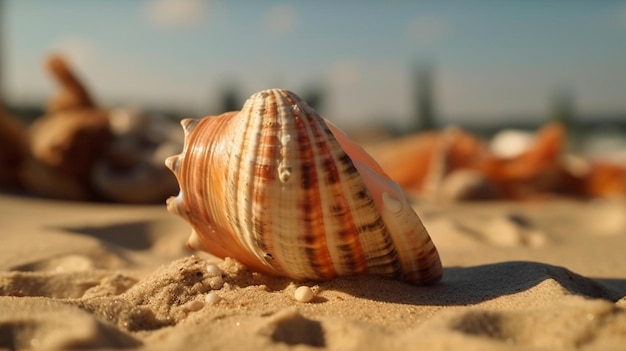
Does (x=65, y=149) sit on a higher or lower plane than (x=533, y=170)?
higher

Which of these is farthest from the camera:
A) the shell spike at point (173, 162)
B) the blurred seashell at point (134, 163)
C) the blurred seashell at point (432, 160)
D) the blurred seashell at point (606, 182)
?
the blurred seashell at point (606, 182)

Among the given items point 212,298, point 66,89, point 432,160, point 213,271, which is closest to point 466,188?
point 432,160

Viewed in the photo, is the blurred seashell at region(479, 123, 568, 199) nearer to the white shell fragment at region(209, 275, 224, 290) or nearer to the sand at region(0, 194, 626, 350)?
the sand at region(0, 194, 626, 350)

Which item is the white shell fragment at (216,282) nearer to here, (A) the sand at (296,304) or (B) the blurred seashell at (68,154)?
(A) the sand at (296,304)

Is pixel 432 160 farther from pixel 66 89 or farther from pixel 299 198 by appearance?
pixel 299 198

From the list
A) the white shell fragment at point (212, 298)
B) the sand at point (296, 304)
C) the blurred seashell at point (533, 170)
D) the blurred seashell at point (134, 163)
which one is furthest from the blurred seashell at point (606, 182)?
the white shell fragment at point (212, 298)

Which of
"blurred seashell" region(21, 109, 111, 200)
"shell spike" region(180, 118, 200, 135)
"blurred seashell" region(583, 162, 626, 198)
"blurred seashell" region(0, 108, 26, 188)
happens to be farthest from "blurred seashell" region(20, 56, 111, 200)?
"blurred seashell" region(583, 162, 626, 198)
